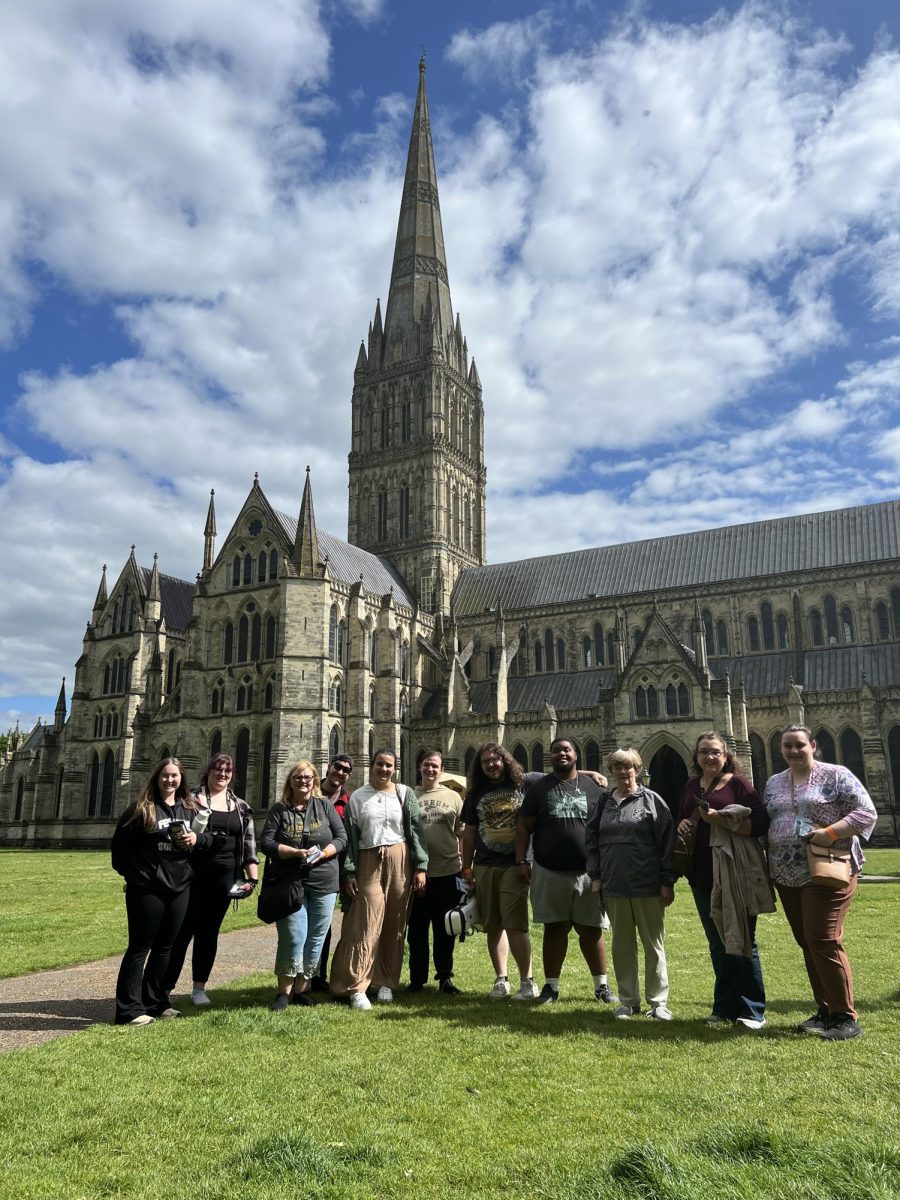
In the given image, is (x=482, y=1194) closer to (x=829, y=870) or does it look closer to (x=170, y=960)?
(x=829, y=870)

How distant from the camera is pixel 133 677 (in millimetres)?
50156

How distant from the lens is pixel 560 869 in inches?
340

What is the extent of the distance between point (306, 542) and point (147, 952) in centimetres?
3625

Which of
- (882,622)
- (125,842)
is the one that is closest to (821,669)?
(882,622)

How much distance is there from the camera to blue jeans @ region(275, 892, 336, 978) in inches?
324

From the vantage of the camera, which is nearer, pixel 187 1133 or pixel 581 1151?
pixel 581 1151

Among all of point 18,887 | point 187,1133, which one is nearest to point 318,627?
point 18,887

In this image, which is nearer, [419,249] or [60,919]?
[60,919]

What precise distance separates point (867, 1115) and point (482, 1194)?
2.43 meters

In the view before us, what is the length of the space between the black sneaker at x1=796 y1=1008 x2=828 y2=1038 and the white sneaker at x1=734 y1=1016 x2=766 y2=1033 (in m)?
0.28

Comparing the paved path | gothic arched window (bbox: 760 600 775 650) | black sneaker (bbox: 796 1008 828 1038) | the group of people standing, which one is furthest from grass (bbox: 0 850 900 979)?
gothic arched window (bbox: 760 600 775 650)

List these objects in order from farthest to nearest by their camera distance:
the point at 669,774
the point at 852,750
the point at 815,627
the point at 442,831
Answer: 1. the point at 815,627
2. the point at 669,774
3. the point at 852,750
4. the point at 442,831

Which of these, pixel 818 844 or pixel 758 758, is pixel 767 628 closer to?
pixel 758 758


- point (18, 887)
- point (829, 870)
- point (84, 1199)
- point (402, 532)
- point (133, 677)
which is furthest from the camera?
point (402, 532)
